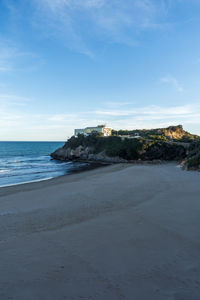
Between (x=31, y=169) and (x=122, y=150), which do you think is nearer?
(x=31, y=169)

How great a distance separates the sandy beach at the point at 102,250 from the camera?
4172mm

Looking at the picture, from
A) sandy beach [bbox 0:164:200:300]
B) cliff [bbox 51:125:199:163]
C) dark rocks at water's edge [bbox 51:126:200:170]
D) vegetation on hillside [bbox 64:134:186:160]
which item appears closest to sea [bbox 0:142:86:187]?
cliff [bbox 51:125:199:163]

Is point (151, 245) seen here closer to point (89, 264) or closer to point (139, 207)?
point (89, 264)

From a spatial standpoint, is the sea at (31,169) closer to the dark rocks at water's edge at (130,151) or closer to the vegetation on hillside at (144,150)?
the dark rocks at water's edge at (130,151)

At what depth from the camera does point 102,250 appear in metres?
5.76

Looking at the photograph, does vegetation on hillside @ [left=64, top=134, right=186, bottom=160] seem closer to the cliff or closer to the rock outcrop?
the cliff

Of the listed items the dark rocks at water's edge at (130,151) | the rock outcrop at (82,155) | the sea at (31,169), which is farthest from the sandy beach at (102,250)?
the rock outcrop at (82,155)

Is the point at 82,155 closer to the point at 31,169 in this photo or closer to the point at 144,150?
the point at 144,150

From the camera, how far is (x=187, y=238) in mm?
6348

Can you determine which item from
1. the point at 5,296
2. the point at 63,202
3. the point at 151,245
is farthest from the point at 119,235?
the point at 63,202

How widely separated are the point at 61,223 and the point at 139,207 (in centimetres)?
436

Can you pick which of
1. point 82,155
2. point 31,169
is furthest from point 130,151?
point 31,169

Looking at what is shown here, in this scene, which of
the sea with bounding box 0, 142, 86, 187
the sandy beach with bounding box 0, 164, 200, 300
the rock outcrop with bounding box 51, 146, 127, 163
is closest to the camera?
the sandy beach with bounding box 0, 164, 200, 300

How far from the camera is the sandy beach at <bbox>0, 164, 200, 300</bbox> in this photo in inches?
164
